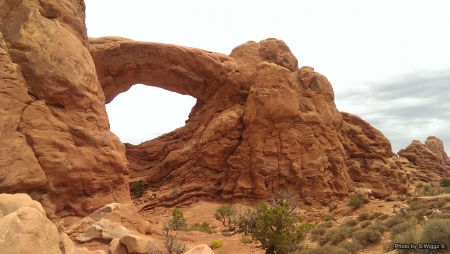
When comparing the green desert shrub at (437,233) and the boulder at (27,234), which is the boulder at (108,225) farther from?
the green desert shrub at (437,233)

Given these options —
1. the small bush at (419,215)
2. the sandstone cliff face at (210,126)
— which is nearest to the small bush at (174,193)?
the sandstone cliff face at (210,126)

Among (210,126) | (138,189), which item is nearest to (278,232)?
(210,126)

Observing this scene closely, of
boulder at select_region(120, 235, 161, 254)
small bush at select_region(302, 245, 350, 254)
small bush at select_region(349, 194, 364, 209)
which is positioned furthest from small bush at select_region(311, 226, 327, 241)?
boulder at select_region(120, 235, 161, 254)

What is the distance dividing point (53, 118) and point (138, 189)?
603 inches

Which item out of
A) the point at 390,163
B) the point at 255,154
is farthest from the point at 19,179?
the point at 390,163

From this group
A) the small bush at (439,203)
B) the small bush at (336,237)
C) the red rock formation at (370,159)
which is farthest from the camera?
the red rock formation at (370,159)

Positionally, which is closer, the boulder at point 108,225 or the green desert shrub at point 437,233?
the green desert shrub at point 437,233

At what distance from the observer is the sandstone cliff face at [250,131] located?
81.0ft

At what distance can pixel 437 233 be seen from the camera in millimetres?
7168

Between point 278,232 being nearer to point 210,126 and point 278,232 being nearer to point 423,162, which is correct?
point 210,126

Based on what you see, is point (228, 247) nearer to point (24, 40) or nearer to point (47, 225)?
point (47, 225)

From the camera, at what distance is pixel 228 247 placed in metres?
13.2

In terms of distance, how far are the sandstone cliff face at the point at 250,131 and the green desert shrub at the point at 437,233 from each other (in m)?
16.7

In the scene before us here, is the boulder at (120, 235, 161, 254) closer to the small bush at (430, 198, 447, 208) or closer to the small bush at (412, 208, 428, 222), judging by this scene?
the small bush at (412, 208, 428, 222)
